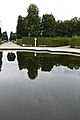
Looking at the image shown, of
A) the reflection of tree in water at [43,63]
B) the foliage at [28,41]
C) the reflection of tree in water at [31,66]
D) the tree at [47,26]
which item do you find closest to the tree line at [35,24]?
the tree at [47,26]

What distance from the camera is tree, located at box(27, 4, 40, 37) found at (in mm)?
40406

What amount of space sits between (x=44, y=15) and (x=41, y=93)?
38.6 m

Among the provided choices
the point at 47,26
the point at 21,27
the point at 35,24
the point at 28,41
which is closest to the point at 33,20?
the point at 35,24

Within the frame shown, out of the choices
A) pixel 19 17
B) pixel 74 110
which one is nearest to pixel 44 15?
pixel 19 17

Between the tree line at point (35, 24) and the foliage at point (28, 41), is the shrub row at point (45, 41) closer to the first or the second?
the foliage at point (28, 41)

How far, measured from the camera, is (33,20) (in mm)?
40438

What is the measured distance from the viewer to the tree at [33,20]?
1591 inches

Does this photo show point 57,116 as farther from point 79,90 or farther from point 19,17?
point 19,17

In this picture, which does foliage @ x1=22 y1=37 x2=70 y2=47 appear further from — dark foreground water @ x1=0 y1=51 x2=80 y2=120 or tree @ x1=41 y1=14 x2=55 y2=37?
dark foreground water @ x1=0 y1=51 x2=80 y2=120

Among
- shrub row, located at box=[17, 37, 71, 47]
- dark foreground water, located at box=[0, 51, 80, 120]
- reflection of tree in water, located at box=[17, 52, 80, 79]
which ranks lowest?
reflection of tree in water, located at box=[17, 52, 80, 79]

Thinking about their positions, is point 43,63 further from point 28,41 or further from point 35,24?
point 35,24

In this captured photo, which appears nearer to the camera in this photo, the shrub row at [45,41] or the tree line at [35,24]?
the shrub row at [45,41]

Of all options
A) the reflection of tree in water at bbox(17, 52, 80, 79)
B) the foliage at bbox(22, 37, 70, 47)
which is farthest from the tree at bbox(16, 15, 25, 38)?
the reflection of tree in water at bbox(17, 52, 80, 79)

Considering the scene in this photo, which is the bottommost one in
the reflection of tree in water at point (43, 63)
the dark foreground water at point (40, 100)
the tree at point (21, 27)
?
the reflection of tree in water at point (43, 63)
